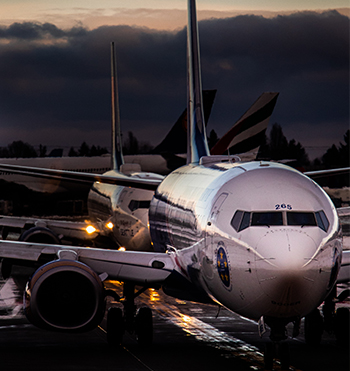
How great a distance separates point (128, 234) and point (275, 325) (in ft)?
51.6

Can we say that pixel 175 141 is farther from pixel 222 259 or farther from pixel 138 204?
pixel 222 259

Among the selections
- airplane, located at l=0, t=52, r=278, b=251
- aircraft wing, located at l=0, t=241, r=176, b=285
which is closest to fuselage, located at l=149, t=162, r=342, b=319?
aircraft wing, located at l=0, t=241, r=176, b=285

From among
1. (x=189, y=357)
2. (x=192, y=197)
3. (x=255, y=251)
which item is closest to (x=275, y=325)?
(x=255, y=251)

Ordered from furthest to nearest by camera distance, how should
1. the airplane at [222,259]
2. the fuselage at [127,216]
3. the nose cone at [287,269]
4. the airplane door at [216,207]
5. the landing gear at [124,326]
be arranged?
the fuselage at [127,216] → the landing gear at [124,326] → the airplane door at [216,207] → the airplane at [222,259] → the nose cone at [287,269]

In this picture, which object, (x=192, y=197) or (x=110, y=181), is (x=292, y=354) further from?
(x=110, y=181)

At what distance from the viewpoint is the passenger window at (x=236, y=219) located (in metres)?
13.0

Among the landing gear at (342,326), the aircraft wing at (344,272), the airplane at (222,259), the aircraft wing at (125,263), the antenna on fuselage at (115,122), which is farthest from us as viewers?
the antenna on fuselage at (115,122)

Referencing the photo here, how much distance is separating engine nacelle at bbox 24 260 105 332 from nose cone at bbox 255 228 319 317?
14.7ft

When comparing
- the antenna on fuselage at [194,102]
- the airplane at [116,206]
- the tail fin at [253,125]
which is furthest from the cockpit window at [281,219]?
the tail fin at [253,125]

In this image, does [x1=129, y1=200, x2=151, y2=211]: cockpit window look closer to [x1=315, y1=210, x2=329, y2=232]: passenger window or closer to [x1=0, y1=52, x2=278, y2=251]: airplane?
[x1=0, y1=52, x2=278, y2=251]: airplane

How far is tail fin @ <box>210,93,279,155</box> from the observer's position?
45156 mm

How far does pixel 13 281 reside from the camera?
31.6 meters

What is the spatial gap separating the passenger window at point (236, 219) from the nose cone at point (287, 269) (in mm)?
837

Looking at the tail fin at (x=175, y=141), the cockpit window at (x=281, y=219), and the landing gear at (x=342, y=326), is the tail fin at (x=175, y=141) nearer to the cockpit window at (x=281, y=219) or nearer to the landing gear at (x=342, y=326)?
the landing gear at (x=342, y=326)
